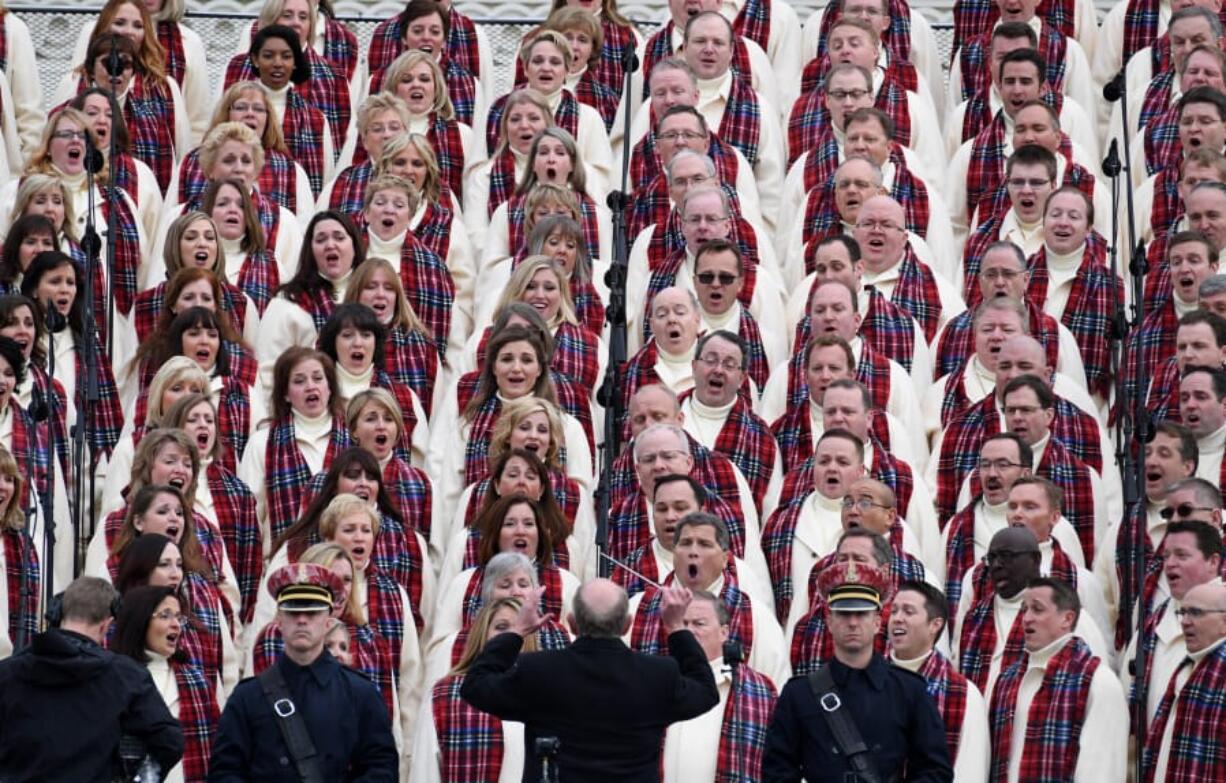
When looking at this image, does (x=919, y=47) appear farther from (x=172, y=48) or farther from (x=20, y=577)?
(x=20, y=577)

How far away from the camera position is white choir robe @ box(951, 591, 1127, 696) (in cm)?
1245

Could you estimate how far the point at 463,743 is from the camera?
12.2 metres

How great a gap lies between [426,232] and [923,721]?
524 centimetres

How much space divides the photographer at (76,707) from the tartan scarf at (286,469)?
9.53 feet

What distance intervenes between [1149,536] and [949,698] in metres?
1.62

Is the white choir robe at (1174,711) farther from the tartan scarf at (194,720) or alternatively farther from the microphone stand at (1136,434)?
the tartan scarf at (194,720)

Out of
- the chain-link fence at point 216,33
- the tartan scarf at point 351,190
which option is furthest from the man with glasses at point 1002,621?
the chain-link fence at point 216,33

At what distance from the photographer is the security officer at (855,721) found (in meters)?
10.9

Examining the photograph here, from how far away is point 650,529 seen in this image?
43.6ft

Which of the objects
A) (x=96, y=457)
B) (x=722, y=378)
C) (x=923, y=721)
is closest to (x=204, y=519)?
(x=96, y=457)

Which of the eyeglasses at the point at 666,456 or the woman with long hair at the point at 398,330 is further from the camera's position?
the woman with long hair at the point at 398,330

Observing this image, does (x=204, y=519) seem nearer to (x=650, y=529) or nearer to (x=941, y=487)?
(x=650, y=529)

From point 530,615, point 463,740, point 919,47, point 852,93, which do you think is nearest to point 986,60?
point 919,47

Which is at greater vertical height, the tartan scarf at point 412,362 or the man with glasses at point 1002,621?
the tartan scarf at point 412,362
